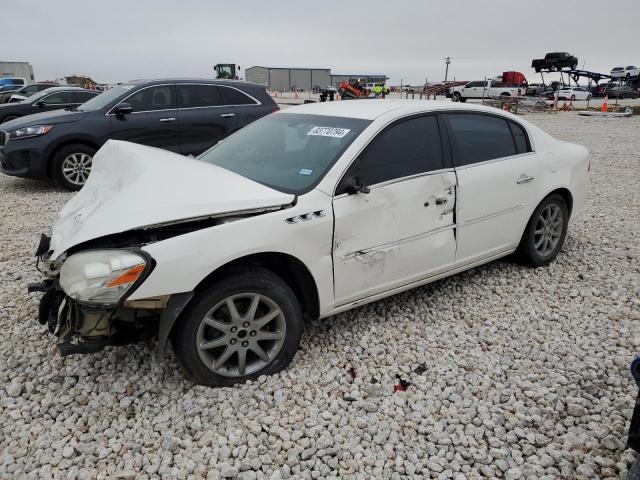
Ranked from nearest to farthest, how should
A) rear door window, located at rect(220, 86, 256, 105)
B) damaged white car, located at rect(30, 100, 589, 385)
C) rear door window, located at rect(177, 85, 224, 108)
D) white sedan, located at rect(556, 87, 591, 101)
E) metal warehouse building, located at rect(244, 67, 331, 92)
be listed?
1. damaged white car, located at rect(30, 100, 589, 385)
2. rear door window, located at rect(177, 85, 224, 108)
3. rear door window, located at rect(220, 86, 256, 105)
4. white sedan, located at rect(556, 87, 591, 101)
5. metal warehouse building, located at rect(244, 67, 331, 92)

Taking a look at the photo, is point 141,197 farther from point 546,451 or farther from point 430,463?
point 546,451

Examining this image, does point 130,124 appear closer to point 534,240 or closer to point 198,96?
point 198,96

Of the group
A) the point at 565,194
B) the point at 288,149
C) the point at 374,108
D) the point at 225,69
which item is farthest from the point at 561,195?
the point at 225,69

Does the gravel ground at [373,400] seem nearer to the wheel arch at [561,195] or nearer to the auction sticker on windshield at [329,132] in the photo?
the wheel arch at [561,195]

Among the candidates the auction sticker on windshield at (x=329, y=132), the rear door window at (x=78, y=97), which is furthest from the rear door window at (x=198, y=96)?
the rear door window at (x=78, y=97)

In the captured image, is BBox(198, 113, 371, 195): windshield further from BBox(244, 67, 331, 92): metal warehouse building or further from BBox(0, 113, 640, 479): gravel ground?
BBox(244, 67, 331, 92): metal warehouse building

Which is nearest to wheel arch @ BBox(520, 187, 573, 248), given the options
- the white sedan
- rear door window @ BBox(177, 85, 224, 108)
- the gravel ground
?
the gravel ground

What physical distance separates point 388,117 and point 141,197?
1.72 metres

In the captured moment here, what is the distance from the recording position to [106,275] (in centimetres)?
241

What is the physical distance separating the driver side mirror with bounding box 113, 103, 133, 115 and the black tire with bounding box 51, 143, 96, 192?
2.31ft

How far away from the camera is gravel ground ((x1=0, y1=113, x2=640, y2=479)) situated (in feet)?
7.77

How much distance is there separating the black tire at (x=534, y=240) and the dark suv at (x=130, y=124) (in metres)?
5.45

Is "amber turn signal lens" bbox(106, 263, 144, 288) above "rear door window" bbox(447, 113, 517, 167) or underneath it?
underneath

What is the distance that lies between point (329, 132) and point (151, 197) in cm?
131
